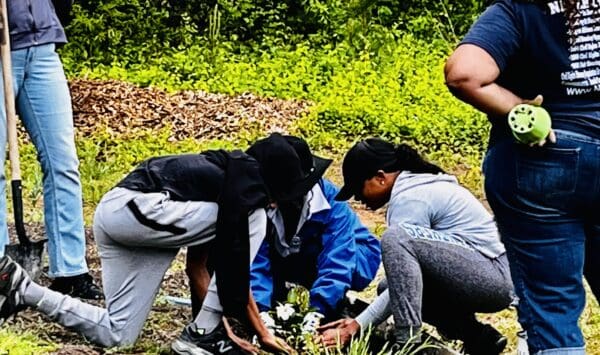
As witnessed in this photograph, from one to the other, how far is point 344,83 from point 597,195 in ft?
29.6

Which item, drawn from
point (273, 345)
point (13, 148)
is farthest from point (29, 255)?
point (273, 345)

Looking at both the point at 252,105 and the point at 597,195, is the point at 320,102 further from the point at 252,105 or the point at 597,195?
the point at 597,195

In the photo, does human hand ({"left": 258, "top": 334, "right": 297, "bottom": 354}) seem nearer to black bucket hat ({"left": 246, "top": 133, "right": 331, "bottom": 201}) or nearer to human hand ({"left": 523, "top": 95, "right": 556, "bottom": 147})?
black bucket hat ({"left": 246, "top": 133, "right": 331, "bottom": 201})

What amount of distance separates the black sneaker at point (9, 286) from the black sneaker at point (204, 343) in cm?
66

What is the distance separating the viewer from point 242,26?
1511 cm

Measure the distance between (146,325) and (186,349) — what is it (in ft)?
2.30

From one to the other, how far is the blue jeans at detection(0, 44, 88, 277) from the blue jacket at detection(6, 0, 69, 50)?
4 cm

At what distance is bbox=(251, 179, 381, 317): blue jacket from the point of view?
17.6 feet

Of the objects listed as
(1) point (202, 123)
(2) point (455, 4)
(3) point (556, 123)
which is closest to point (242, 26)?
(2) point (455, 4)

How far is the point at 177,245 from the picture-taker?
4945mm

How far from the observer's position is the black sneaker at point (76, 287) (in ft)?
18.3

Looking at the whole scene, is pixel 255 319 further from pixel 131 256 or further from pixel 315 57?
pixel 315 57

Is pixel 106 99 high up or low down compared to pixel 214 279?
down

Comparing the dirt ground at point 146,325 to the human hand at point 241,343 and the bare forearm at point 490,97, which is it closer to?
the human hand at point 241,343
